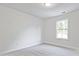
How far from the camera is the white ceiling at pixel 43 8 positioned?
1779mm

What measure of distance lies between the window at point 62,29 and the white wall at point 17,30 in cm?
32

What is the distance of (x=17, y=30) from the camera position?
1824 millimetres

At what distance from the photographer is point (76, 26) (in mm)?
1815

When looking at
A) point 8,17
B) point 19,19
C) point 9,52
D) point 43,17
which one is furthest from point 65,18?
point 9,52

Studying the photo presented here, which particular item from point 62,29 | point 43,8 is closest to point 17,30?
point 43,8

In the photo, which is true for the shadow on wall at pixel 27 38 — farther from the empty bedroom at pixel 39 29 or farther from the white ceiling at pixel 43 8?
the white ceiling at pixel 43 8

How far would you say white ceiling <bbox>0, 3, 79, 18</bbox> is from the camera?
1779 mm

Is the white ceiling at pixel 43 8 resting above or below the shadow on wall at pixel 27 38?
above

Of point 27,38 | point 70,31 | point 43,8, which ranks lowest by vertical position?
point 27,38

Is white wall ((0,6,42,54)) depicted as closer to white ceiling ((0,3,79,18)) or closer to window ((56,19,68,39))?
white ceiling ((0,3,79,18))

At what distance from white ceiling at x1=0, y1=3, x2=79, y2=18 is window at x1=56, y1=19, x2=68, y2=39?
0.16m

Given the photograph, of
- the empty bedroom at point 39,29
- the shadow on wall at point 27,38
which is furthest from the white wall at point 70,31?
the shadow on wall at point 27,38

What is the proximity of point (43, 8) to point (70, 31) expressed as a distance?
600 mm

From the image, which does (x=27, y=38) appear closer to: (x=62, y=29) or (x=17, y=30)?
(x=17, y=30)
